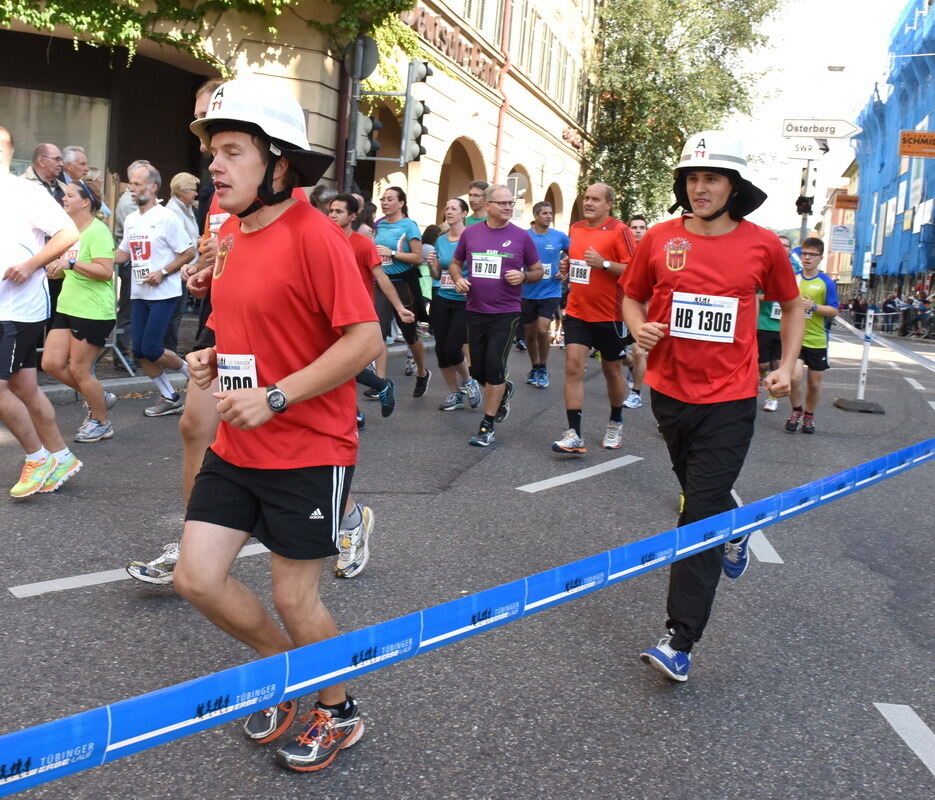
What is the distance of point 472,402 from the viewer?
33.0 feet

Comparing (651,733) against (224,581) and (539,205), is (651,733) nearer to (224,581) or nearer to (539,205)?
(224,581)

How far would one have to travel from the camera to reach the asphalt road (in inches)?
120

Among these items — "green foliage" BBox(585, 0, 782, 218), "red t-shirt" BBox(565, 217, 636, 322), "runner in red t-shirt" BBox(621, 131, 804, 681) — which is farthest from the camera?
"green foliage" BBox(585, 0, 782, 218)

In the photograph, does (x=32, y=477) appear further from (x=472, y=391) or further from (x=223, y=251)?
(x=472, y=391)

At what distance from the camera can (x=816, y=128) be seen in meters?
14.3

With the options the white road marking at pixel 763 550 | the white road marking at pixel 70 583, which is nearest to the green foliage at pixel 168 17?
the white road marking at pixel 70 583

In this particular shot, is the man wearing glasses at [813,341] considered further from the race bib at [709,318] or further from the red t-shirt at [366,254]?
the race bib at [709,318]

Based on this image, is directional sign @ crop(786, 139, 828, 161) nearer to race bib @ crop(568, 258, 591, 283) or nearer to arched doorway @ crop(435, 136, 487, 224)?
race bib @ crop(568, 258, 591, 283)

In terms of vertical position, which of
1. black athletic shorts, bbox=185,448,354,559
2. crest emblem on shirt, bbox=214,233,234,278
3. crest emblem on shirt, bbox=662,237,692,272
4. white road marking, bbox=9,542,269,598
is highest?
crest emblem on shirt, bbox=662,237,692,272

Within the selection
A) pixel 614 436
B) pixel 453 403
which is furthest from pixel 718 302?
pixel 453 403

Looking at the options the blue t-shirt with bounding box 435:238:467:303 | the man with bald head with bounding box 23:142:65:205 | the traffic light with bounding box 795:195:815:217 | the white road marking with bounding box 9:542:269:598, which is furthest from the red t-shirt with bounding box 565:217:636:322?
the traffic light with bounding box 795:195:815:217

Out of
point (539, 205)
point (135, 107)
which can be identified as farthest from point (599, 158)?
point (539, 205)

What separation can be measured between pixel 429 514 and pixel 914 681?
280 cm

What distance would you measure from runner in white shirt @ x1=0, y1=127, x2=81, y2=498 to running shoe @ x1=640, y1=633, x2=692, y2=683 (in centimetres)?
355
